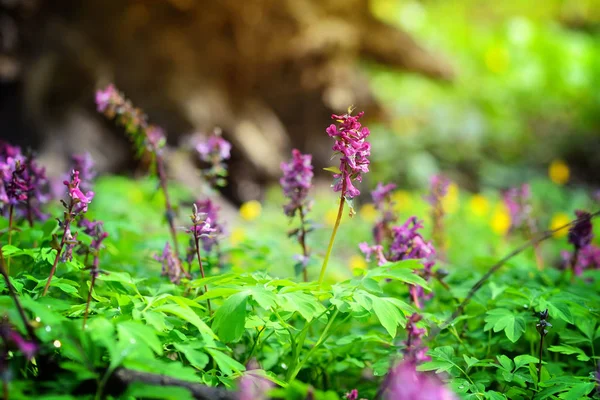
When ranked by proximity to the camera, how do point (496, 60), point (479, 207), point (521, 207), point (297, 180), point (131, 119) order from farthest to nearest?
point (496, 60), point (479, 207), point (521, 207), point (131, 119), point (297, 180)

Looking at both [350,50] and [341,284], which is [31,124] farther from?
[341,284]

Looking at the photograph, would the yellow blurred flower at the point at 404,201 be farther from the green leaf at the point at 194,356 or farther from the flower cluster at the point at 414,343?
the green leaf at the point at 194,356

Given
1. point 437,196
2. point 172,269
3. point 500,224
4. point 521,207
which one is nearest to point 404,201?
point 500,224

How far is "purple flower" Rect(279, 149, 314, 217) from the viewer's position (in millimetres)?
2480

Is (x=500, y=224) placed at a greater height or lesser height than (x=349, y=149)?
greater

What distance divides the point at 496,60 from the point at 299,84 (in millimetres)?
5258

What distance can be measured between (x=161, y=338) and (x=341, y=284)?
26.9 inches

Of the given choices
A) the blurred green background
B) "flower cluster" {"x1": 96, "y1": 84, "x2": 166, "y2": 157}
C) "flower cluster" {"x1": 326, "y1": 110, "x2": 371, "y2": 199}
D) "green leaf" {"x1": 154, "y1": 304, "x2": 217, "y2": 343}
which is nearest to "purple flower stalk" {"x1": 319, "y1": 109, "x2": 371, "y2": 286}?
"flower cluster" {"x1": 326, "y1": 110, "x2": 371, "y2": 199}

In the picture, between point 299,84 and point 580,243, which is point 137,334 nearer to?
Result: point 580,243

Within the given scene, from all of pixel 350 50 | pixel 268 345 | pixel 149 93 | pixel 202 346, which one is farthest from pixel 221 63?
pixel 202 346

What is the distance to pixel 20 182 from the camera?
7.00ft

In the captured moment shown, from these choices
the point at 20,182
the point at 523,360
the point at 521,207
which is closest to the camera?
the point at 523,360

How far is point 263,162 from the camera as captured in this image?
811 centimetres

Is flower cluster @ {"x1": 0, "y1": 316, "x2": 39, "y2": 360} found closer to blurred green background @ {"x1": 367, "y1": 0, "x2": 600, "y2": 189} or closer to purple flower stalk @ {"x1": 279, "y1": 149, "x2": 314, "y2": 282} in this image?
purple flower stalk @ {"x1": 279, "y1": 149, "x2": 314, "y2": 282}
